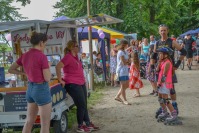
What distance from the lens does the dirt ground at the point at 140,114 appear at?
6.27 m

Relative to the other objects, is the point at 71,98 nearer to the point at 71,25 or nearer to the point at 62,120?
the point at 62,120

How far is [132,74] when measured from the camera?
32.8ft

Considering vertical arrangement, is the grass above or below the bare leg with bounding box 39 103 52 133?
below

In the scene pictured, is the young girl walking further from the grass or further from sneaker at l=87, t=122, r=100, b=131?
the grass

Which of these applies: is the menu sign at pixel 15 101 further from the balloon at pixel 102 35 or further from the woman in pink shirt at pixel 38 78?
the balloon at pixel 102 35

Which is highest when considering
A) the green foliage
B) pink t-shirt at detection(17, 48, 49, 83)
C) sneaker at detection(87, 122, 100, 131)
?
the green foliage

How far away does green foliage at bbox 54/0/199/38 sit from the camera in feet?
75.3

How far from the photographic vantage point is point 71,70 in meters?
6.09

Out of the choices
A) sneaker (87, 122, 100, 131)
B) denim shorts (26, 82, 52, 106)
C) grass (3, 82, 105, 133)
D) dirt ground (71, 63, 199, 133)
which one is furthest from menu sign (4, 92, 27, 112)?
dirt ground (71, 63, 199, 133)

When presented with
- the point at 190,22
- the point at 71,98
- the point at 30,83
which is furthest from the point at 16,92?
the point at 190,22

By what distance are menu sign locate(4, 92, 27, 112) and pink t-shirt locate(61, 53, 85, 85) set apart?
3.31 feet

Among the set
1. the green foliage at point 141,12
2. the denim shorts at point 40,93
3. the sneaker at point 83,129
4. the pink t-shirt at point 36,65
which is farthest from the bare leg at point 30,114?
the green foliage at point 141,12

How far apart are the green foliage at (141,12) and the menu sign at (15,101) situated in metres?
17.3

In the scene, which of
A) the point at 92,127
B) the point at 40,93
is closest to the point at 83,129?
the point at 92,127
